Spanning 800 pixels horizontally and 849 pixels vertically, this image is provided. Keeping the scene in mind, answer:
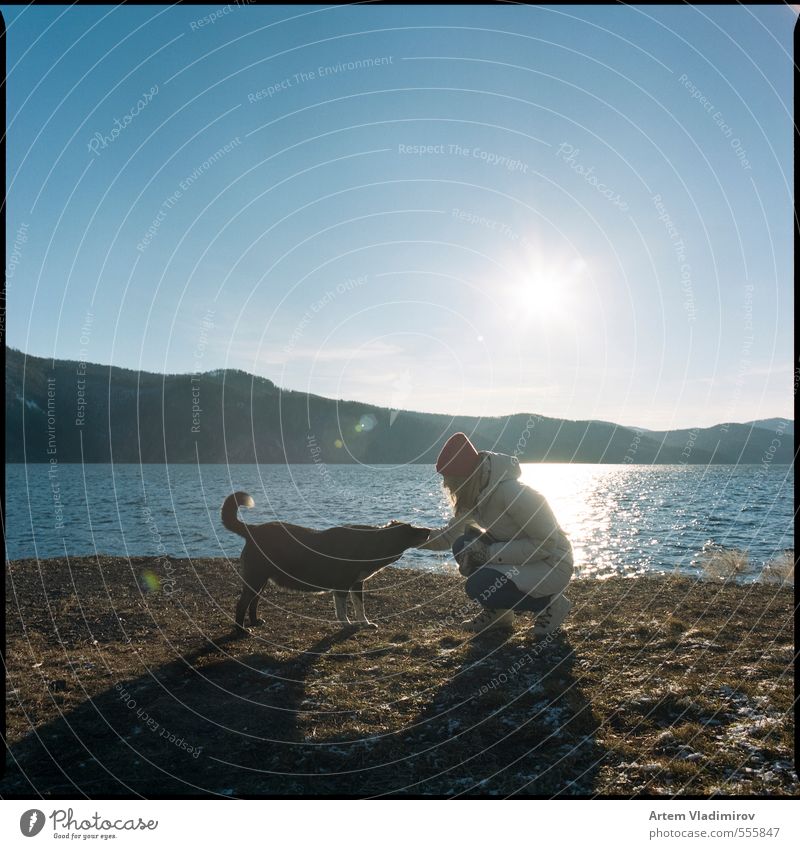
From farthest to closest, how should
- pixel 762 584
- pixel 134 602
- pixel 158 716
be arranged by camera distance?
pixel 762 584, pixel 134 602, pixel 158 716

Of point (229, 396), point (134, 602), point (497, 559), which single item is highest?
point (229, 396)

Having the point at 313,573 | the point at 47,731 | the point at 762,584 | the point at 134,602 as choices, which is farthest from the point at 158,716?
the point at 762,584

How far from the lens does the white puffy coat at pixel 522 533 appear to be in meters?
7.48

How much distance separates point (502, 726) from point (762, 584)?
999 centimetres

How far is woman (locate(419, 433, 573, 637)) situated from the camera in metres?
7.47

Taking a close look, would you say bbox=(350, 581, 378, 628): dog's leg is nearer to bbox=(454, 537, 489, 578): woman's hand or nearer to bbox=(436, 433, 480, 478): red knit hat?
bbox=(454, 537, 489, 578): woman's hand

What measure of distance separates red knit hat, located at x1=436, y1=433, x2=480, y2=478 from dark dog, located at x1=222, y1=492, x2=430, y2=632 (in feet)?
6.43

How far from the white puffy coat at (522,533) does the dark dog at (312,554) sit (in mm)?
1703

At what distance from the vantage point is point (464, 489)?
767 cm

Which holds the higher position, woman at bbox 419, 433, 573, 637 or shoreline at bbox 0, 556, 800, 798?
woman at bbox 419, 433, 573, 637

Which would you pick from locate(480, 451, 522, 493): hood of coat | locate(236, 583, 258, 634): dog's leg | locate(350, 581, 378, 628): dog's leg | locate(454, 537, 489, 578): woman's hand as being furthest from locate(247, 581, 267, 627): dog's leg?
locate(480, 451, 522, 493): hood of coat

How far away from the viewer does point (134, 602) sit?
1123 cm

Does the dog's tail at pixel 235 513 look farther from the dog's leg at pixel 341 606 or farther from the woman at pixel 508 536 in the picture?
the woman at pixel 508 536
